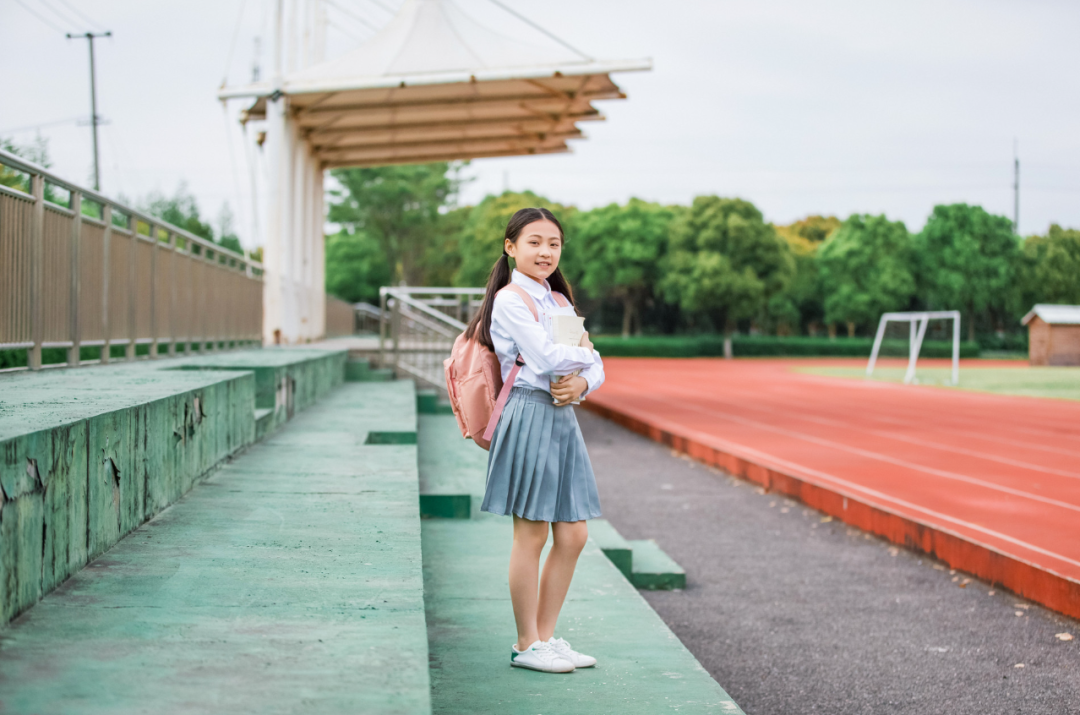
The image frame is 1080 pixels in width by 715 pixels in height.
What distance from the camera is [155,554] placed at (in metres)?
2.89

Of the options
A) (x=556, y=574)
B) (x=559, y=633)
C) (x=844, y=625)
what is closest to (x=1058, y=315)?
(x=844, y=625)

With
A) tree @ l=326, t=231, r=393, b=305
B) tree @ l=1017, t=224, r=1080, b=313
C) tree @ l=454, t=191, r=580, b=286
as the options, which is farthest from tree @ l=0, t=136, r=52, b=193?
tree @ l=1017, t=224, r=1080, b=313

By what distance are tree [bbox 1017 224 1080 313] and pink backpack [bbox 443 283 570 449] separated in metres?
56.5

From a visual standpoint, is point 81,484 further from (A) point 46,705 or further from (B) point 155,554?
(A) point 46,705

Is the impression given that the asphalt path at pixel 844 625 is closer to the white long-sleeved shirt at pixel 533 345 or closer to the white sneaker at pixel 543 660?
the white sneaker at pixel 543 660

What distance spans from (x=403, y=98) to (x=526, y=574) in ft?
44.2

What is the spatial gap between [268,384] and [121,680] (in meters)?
4.84

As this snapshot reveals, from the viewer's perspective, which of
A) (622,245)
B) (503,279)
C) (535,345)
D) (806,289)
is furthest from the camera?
(806,289)

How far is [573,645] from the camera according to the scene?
3479 millimetres

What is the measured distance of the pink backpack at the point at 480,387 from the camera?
10.5 ft

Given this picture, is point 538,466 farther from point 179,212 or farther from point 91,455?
point 179,212

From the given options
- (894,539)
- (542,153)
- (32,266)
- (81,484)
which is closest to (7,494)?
(81,484)

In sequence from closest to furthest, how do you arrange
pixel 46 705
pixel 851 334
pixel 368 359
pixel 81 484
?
1. pixel 46 705
2. pixel 81 484
3. pixel 368 359
4. pixel 851 334

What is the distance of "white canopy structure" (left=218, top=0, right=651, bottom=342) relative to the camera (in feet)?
46.7
